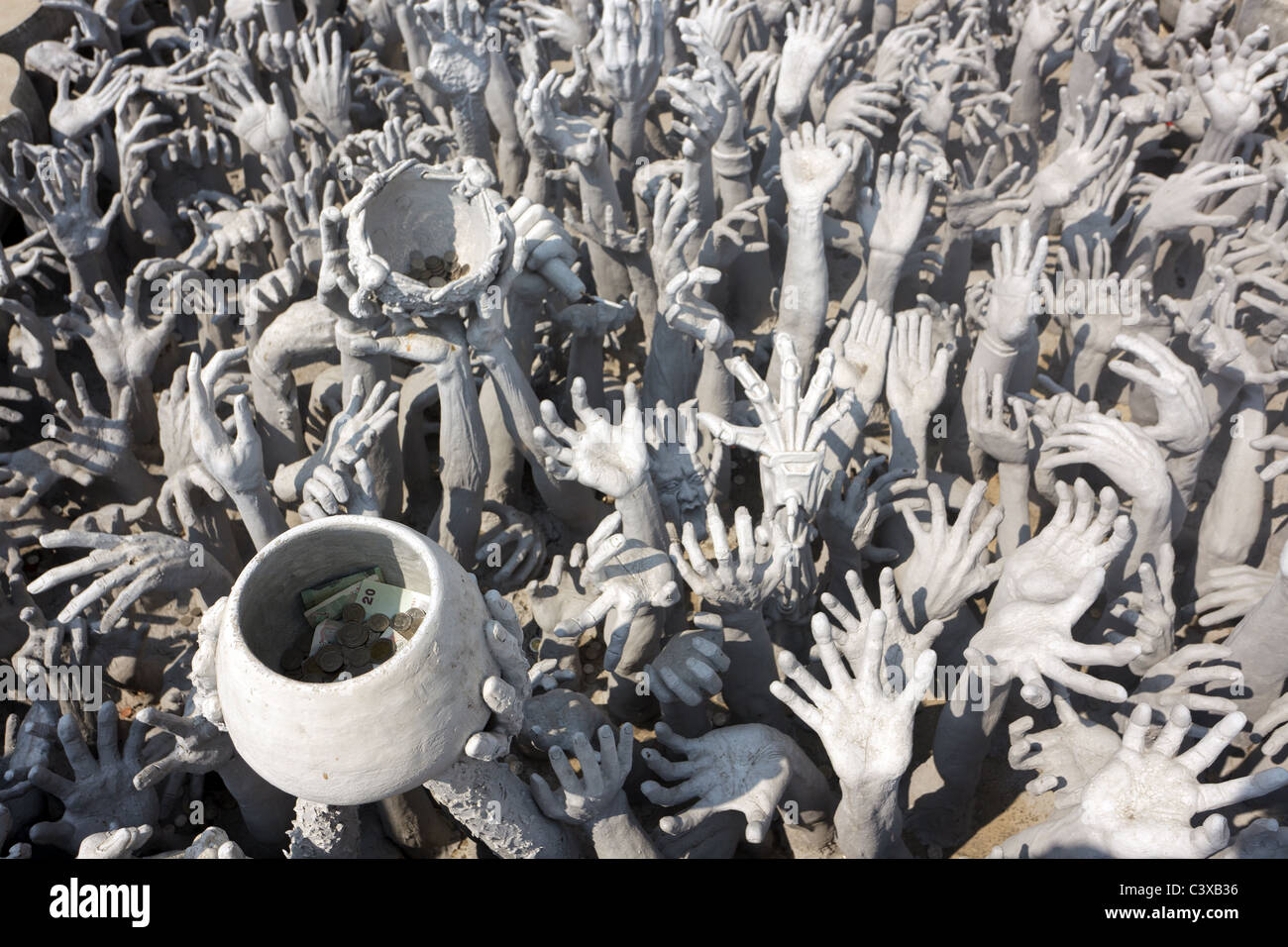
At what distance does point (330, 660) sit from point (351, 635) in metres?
0.10

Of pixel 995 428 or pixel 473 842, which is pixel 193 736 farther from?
pixel 995 428

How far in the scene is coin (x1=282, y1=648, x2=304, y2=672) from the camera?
321cm

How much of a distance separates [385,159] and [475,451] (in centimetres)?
230

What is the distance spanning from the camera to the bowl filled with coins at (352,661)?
2629 millimetres

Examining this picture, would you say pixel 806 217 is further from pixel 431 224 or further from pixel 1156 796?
Answer: pixel 1156 796

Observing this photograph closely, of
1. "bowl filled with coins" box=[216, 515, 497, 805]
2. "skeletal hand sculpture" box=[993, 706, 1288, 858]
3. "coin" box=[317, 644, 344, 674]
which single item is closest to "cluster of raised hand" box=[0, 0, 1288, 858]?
"skeletal hand sculpture" box=[993, 706, 1288, 858]

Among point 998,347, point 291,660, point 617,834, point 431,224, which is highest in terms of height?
point 431,224

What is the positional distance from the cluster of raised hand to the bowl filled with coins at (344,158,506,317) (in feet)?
0.13

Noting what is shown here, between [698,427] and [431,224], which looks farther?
[698,427]

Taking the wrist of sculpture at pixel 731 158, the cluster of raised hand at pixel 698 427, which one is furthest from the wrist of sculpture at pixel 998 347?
the wrist of sculpture at pixel 731 158

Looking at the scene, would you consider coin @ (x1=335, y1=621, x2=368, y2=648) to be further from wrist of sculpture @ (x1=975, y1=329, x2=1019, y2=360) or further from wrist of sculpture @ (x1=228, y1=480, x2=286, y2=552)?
wrist of sculpture @ (x1=975, y1=329, x2=1019, y2=360)

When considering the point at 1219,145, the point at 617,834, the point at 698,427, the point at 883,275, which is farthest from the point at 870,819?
the point at 1219,145

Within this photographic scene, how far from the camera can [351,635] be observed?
125 inches

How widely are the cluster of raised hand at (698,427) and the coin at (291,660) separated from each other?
0.83 ft
